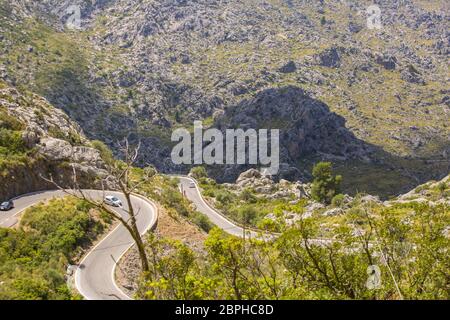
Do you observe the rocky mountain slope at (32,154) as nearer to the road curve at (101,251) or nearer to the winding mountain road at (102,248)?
the winding mountain road at (102,248)

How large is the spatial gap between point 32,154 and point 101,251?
60.3 ft

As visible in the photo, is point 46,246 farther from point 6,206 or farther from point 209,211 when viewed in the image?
point 209,211

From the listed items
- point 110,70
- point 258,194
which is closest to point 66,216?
point 258,194

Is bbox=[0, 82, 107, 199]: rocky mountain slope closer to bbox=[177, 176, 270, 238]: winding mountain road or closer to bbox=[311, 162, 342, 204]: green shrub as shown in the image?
bbox=[177, 176, 270, 238]: winding mountain road

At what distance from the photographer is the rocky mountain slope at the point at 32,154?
43.9 meters

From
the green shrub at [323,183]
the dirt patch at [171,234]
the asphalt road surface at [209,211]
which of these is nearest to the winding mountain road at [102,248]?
the dirt patch at [171,234]

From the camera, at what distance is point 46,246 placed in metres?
33.2

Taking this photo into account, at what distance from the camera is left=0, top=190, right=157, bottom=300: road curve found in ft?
91.7

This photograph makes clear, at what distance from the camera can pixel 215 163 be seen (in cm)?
15312

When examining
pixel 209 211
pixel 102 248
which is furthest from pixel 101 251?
pixel 209 211

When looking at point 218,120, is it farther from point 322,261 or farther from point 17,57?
point 322,261

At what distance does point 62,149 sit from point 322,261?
4038 centimetres

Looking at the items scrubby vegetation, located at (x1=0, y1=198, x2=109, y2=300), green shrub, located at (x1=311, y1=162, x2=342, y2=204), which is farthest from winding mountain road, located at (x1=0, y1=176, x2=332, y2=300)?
green shrub, located at (x1=311, y1=162, x2=342, y2=204)

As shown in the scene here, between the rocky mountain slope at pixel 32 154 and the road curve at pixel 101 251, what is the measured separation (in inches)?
81.4
